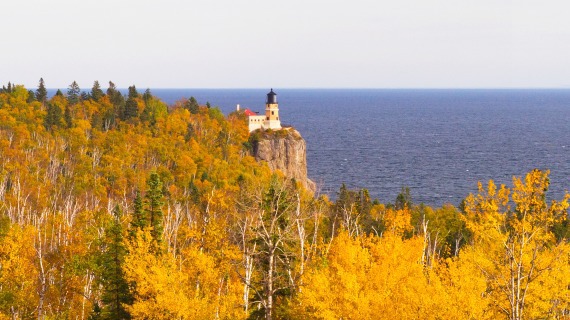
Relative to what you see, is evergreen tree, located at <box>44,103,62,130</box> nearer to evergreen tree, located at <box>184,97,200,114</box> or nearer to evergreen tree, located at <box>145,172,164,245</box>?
evergreen tree, located at <box>184,97,200,114</box>

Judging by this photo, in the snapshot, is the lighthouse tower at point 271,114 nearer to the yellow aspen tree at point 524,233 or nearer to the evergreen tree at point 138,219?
the evergreen tree at point 138,219

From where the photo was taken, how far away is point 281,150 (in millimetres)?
116062

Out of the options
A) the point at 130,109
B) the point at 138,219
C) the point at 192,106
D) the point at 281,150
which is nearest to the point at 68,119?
the point at 130,109

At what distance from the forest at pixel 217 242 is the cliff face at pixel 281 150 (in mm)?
2964

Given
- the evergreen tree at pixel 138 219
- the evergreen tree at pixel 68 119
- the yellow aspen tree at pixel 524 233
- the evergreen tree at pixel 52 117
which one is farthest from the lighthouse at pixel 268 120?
the yellow aspen tree at pixel 524 233

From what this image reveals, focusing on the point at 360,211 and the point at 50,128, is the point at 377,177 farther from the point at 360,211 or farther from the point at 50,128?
the point at 50,128

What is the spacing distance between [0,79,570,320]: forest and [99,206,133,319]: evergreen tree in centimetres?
9

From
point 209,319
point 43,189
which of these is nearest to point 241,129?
point 43,189

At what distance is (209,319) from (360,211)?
146 feet

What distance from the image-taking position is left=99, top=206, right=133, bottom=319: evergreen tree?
35281 mm

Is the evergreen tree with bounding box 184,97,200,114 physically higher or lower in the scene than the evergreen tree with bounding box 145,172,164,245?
higher

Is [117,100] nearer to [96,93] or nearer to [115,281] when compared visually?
[96,93]

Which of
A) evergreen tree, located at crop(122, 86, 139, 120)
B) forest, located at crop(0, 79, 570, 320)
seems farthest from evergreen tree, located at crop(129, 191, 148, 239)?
evergreen tree, located at crop(122, 86, 139, 120)

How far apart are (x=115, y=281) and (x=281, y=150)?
81736 millimetres
